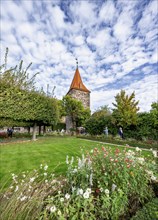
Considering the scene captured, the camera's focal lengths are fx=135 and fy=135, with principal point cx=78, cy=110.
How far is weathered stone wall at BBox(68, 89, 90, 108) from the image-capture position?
118 ft

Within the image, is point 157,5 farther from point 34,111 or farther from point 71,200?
point 34,111

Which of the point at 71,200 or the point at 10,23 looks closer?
the point at 71,200

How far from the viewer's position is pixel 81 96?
120ft

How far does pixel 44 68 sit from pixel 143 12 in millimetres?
10326

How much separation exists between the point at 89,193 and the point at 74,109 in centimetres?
2892

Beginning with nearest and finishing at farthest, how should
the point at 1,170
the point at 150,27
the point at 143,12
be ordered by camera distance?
the point at 1,170 < the point at 143,12 < the point at 150,27

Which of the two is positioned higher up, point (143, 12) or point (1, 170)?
point (143, 12)

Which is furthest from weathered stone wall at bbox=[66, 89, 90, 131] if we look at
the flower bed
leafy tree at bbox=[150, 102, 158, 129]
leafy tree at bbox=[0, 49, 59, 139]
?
the flower bed

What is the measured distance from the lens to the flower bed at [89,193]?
1812 millimetres

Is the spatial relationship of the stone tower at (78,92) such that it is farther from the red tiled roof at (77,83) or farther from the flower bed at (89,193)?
the flower bed at (89,193)

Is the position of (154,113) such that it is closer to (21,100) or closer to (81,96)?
(21,100)

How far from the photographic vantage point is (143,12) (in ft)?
20.8

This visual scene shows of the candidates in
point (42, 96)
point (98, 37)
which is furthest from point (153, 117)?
point (42, 96)

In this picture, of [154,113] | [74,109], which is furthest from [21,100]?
[74,109]
